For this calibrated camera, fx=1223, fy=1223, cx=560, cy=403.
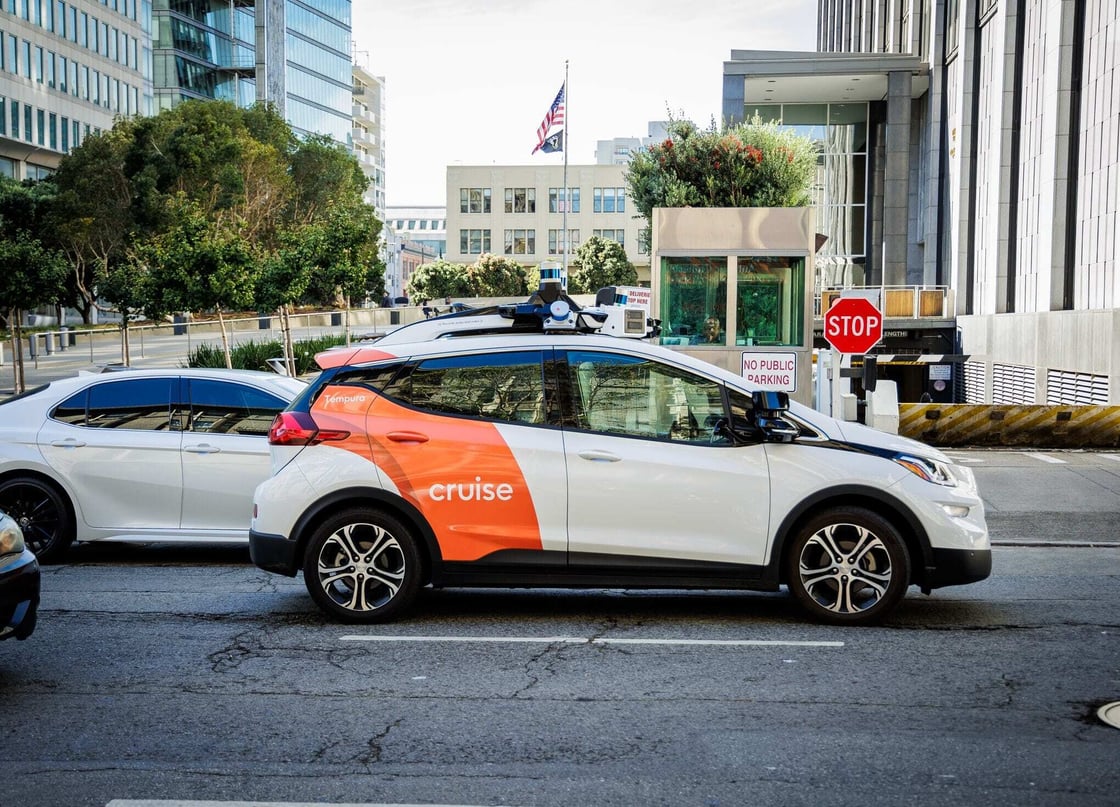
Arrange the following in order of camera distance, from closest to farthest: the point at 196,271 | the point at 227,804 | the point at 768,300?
the point at 227,804 → the point at 768,300 → the point at 196,271

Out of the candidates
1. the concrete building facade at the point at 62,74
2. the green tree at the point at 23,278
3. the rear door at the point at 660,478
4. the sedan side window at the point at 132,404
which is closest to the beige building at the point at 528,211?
the concrete building facade at the point at 62,74

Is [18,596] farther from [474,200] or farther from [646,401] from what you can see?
[474,200]

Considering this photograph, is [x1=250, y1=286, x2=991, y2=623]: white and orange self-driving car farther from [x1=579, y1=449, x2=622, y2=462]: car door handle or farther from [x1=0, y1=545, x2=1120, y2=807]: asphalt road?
[x1=0, y1=545, x2=1120, y2=807]: asphalt road

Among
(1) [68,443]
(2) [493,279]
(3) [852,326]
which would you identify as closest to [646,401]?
(1) [68,443]

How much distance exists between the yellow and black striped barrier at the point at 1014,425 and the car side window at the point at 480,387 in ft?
51.4

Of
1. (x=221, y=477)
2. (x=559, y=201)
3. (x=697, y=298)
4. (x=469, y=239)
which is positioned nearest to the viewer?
(x=221, y=477)

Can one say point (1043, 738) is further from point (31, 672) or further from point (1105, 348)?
point (1105, 348)

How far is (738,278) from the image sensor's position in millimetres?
21219

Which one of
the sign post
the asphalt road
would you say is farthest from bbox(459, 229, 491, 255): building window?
the asphalt road

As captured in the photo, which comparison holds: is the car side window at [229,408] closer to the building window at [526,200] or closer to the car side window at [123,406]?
the car side window at [123,406]

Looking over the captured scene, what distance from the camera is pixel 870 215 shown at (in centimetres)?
5222

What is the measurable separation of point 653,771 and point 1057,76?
92.2ft

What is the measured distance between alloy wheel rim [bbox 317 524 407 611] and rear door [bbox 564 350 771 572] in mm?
1101

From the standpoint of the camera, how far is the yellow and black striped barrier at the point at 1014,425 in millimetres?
21281
